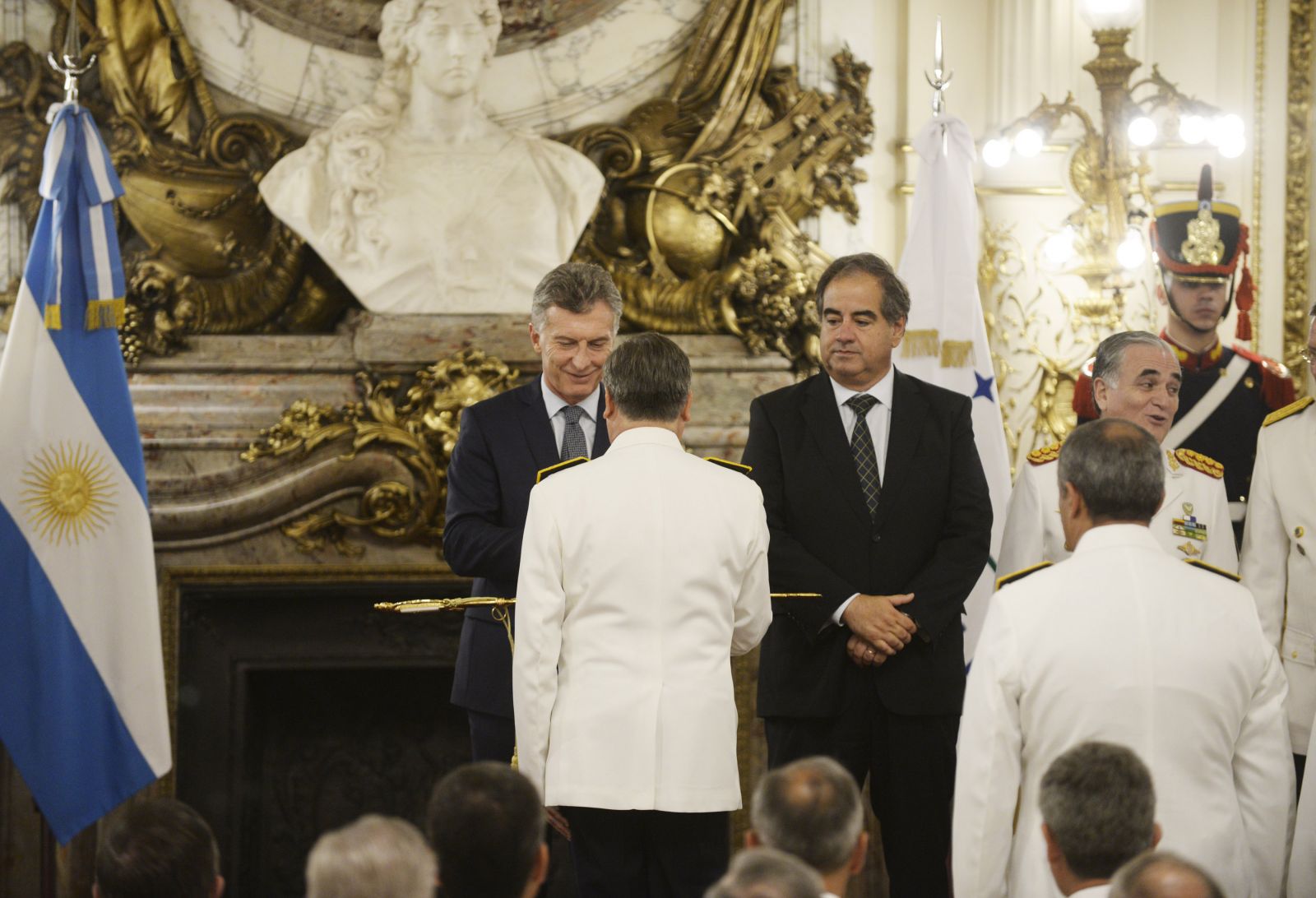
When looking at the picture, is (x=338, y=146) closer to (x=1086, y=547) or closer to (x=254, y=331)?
(x=254, y=331)

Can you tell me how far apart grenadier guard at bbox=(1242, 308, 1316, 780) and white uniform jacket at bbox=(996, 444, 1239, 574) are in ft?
0.22

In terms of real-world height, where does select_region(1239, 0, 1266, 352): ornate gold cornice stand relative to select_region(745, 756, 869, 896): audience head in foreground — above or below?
above

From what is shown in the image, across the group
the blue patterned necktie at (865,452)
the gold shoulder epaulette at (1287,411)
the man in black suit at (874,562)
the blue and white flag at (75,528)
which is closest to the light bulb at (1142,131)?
the gold shoulder epaulette at (1287,411)

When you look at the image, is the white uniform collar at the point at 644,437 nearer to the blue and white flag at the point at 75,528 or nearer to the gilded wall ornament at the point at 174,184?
the blue and white flag at the point at 75,528

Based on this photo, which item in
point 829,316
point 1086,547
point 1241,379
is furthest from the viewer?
point 1241,379

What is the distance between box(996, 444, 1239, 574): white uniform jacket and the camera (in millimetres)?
3449

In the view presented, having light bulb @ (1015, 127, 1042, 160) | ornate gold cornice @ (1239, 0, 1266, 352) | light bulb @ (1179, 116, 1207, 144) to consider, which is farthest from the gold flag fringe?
ornate gold cornice @ (1239, 0, 1266, 352)

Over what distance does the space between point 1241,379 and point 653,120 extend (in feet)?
6.92

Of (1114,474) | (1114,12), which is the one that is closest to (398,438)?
(1114,12)

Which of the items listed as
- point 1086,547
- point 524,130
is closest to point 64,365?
point 524,130

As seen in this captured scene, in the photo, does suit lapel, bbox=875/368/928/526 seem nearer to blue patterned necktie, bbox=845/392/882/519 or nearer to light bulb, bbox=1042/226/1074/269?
blue patterned necktie, bbox=845/392/882/519

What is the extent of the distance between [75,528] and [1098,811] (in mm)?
3021

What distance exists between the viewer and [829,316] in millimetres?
3369

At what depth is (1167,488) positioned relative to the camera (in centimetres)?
347
